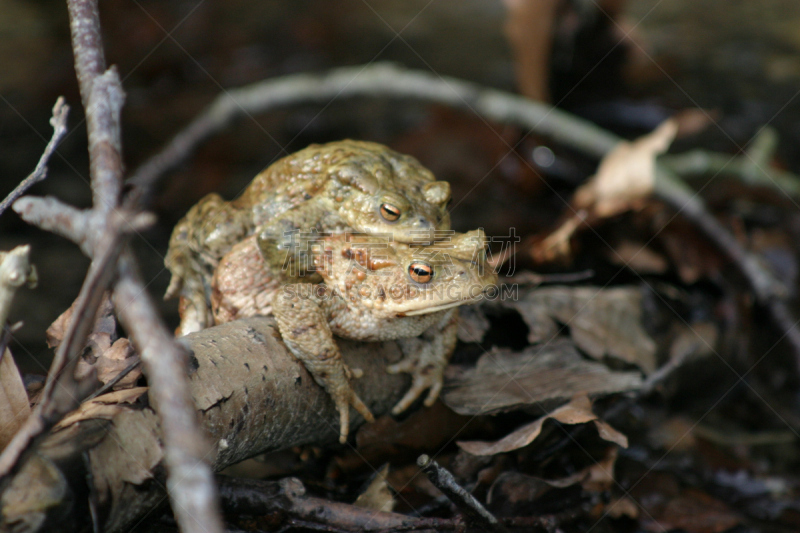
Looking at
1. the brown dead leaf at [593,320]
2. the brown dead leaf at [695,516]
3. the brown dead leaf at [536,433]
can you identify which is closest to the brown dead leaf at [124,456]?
the brown dead leaf at [536,433]

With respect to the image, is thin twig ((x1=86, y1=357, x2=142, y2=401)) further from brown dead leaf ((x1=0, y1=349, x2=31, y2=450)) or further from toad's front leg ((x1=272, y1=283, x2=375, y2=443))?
toad's front leg ((x1=272, y1=283, x2=375, y2=443))

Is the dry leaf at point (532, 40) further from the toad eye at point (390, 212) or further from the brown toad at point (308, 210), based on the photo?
the toad eye at point (390, 212)

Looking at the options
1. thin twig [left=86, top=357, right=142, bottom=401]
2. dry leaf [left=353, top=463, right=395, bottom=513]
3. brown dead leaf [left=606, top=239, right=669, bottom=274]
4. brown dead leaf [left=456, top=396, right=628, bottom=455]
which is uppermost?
thin twig [left=86, top=357, right=142, bottom=401]

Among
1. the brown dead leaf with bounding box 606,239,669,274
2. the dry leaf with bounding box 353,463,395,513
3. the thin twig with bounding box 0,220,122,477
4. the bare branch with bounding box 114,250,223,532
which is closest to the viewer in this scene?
the bare branch with bounding box 114,250,223,532

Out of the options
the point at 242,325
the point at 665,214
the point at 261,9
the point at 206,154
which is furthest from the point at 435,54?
the point at 242,325

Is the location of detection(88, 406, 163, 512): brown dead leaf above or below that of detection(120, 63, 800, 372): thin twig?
below

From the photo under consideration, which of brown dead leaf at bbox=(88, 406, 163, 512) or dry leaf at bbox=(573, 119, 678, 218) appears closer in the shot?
brown dead leaf at bbox=(88, 406, 163, 512)


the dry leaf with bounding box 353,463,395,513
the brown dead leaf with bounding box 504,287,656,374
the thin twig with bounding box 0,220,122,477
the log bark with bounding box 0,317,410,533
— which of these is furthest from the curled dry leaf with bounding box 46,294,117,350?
the brown dead leaf with bounding box 504,287,656,374

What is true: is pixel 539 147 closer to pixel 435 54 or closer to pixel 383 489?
pixel 435 54
